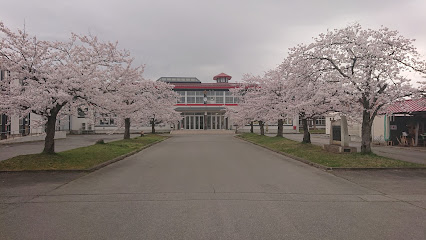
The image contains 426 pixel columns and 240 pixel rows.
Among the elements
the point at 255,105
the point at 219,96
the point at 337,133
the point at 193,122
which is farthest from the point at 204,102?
the point at 337,133

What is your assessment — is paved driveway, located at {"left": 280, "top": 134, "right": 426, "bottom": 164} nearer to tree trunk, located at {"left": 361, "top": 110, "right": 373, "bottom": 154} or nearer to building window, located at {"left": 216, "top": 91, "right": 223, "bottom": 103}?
tree trunk, located at {"left": 361, "top": 110, "right": 373, "bottom": 154}

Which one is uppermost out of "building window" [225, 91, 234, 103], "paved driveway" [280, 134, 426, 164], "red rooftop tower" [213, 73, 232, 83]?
"red rooftop tower" [213, 73, 232, 83]

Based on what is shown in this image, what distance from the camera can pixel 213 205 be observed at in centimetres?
644

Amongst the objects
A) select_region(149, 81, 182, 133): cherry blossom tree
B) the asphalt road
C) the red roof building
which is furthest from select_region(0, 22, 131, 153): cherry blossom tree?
the red roof building

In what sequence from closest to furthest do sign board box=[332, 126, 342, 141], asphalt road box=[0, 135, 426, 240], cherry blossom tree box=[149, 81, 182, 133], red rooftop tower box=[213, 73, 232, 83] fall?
asphalt road box=[0, 135, 426, 240], sign board box=[332, 126, 342, 141], cherry blossom tree box=[149, 81, 182, 133], red rooftop tower box=[213, 73, 232, 83]

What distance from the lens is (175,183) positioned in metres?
8.82

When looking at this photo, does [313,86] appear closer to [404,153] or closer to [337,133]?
[337,133]

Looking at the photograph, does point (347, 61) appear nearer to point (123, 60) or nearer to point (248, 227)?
point (123, 60)

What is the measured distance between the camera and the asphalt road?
4879 millimetres

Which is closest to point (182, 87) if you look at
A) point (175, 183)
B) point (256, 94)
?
point (256, 94)

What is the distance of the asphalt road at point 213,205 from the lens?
16.0 feet

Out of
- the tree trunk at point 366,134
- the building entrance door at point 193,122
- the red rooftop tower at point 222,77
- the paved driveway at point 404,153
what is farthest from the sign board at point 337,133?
the red rooftop tower at point 222,77

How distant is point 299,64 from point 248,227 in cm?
1171

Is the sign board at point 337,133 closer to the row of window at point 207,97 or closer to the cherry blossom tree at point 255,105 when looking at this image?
the cherry blossom tree at point 255,105
